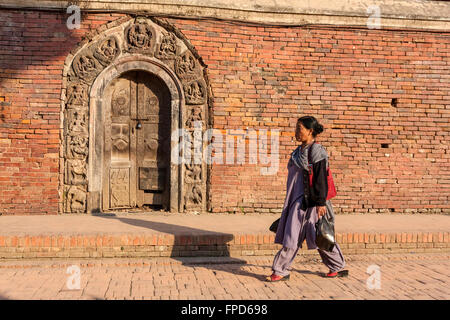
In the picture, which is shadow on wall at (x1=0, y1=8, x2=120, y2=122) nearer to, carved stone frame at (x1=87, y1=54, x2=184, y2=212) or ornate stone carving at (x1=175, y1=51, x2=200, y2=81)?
carved stone frame at (x1=87, y1=54, x2=184, y2=212)

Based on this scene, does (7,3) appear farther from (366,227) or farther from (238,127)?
(366,227)

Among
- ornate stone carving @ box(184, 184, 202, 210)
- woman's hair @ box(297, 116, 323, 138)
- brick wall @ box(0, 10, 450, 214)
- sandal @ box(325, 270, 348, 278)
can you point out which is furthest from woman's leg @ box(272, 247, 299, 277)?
ornate stone carving @ box(184, 184, 202, 210)

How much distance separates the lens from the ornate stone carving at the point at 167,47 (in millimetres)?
7711

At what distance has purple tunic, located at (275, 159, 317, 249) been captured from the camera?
4488 millimetres

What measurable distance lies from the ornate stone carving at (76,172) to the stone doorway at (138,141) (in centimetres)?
51

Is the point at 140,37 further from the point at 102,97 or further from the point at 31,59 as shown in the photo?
the point at 31,59

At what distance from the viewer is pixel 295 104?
7.97 metres

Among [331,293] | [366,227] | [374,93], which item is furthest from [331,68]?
[331,293]

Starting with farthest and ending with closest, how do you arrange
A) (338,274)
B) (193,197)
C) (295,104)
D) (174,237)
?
(295,104)
(193,197)
(174,237)
(338,274)

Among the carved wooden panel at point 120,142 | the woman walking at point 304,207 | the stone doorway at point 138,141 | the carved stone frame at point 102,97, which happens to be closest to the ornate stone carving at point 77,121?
the carved stone frame at point 102,97

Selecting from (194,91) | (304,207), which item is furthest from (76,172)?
(304,207)

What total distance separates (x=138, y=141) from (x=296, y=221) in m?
4.38

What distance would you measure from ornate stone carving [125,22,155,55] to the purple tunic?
4.21 m

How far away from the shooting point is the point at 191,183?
7.82 metres
